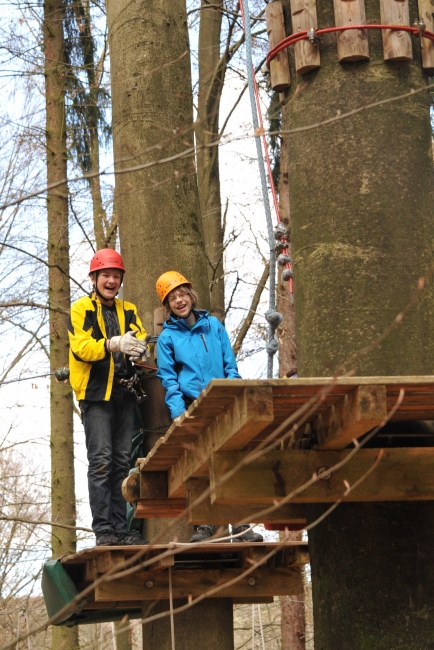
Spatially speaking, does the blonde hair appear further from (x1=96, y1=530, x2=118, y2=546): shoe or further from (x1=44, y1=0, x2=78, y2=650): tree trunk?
(x1=44, y1=0, x2=78, y2=650): tree trunk

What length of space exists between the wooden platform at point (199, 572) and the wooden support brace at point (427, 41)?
2634mm

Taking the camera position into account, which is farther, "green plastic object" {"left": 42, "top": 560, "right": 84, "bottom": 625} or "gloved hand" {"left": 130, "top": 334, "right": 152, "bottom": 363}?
"green plastic object" {"left": 42, "top": 560, "right": 84, "bottom": 625}

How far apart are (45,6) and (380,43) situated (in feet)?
26.3

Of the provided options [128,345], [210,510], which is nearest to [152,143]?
[128,345]

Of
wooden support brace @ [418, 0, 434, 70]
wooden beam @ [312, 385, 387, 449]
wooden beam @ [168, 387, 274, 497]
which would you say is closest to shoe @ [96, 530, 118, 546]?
wooden beam @ [168, 387, 274, 497]

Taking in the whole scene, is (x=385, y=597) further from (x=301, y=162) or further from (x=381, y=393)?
(x=301, y=162)

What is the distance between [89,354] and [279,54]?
6.67ft

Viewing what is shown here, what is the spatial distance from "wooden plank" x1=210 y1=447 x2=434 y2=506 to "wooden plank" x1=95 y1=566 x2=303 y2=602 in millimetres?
2158

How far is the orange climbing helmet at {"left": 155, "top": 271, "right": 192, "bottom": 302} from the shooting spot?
233 inches

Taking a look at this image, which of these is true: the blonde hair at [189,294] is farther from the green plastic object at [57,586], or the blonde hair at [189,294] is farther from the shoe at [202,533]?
the green plastic object at [57,586]

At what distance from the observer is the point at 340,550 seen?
14.2ft

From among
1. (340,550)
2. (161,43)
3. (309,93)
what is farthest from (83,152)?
(340,550)

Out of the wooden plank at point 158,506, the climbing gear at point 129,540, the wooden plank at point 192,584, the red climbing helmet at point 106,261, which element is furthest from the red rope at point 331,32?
the wooden plank at point 192,584

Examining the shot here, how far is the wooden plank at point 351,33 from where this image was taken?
4727 millimetres
